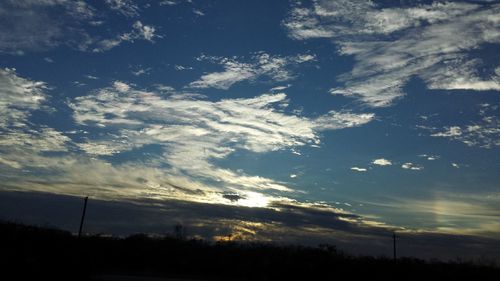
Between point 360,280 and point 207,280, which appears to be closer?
point 207,280

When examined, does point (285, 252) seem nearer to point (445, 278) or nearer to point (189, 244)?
point (189, 244)

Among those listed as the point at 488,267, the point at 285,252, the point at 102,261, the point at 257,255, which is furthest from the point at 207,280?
the point at 488,267

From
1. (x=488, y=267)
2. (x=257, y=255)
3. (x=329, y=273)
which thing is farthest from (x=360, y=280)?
(x=488, y=267)

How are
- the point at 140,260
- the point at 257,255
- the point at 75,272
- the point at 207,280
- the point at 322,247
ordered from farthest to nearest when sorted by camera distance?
the point at 322,247 < the point at 257,255 < the point at 140,260 < the point at 207,280 < the point at 75,272

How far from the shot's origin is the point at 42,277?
60.7 ft

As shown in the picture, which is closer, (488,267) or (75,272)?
(75,272)

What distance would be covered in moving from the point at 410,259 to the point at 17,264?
41773 mm

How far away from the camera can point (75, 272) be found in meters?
20.1

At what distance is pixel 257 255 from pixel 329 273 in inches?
437

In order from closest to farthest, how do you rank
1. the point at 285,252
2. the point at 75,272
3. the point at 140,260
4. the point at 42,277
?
the point at 42,277 < the point at 75,272 < the point at 140,260 < the point at 285,252

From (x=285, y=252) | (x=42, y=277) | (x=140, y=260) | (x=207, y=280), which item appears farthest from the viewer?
(x=285, y=252)

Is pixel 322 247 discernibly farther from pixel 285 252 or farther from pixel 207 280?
pixel 207 280

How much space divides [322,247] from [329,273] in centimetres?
2210

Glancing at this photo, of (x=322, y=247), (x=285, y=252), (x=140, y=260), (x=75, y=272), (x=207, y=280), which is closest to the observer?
(x=75, y=272)
